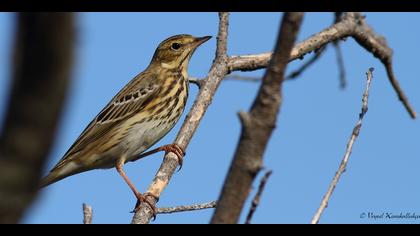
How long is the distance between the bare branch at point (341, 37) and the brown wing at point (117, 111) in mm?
1815

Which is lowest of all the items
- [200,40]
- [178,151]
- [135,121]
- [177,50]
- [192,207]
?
[192,207]

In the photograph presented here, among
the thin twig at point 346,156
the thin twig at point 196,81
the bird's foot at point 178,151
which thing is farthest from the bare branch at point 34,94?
the thin twig at point 196,81

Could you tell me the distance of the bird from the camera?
8.48m

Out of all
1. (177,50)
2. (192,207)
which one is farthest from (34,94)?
(177,50)

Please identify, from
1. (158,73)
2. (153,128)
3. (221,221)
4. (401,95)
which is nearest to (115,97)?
(158,73)

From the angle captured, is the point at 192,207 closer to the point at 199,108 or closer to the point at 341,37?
the point at 199,108

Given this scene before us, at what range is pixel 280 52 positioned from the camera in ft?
7.31

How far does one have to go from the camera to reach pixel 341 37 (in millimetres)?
7242

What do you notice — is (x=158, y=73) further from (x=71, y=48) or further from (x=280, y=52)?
(x=71, y=48)

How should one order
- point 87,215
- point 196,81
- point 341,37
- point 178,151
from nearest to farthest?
1. point 87,215
2. point 341,37
3. point 178,151
4. point 196,81

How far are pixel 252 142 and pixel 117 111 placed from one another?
7085 mm

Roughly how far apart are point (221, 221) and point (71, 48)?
3.97 feet

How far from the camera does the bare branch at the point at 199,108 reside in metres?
7.05

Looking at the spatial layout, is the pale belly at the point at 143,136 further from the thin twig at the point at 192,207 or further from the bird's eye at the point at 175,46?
the thin twig at the point at 192,207
